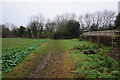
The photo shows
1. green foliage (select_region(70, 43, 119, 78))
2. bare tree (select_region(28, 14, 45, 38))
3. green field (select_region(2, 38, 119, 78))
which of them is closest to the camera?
green foliage (select_region(70, 43, 119, 78))

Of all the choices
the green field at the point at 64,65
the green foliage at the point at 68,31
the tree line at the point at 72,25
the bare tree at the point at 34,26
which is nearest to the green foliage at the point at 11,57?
the green field at the point at 64,65

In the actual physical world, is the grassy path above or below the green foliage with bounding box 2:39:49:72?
below

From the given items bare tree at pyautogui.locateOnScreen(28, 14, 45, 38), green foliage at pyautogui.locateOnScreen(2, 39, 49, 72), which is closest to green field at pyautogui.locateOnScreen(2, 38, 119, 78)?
green foliage at pyautogui.locateOnScreen(2, 39, 49, 72)

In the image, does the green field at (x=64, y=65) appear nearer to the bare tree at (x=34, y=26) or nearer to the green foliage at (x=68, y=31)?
the bare tree at (x=34, y=26)

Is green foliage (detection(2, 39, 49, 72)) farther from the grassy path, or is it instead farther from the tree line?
the tree line

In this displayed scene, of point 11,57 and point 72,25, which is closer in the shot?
point 11,57

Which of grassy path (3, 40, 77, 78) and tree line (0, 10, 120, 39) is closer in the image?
grassy path (3, 40, 77, 78)

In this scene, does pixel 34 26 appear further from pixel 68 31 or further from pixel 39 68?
pixel 68 31

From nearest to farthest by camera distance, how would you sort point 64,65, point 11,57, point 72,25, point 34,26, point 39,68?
point 39,68
point 64,65
point 11,57
point 34,26
point 72,25

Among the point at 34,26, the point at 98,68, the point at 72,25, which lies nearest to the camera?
the point at 98,68

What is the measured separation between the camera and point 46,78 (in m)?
2.53

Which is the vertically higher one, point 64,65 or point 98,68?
point 98,68

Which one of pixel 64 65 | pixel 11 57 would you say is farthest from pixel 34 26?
pixel 64 65

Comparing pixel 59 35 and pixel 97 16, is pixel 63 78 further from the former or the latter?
pixel 97 16
